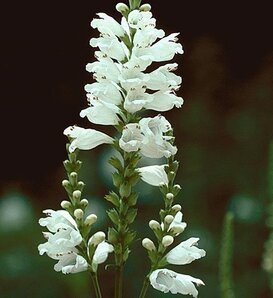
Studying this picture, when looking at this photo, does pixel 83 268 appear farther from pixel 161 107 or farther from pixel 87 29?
pixel 87 29

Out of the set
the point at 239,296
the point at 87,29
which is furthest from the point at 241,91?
the point at 239,296

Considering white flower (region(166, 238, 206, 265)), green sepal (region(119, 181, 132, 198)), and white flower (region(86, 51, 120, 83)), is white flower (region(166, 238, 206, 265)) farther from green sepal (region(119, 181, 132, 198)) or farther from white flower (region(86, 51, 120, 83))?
white flower (region(86, 51, 120, 83))

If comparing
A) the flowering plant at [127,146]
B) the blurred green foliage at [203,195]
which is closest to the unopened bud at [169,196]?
the flowering plant at [127,146]

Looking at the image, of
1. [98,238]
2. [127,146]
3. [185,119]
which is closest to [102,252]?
[98,238]

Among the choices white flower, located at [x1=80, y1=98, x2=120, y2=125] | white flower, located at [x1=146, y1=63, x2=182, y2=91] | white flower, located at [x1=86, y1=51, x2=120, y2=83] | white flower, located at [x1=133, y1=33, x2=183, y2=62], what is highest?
white flower, located at [x1=133, y1=33, x2=183, y2=62]

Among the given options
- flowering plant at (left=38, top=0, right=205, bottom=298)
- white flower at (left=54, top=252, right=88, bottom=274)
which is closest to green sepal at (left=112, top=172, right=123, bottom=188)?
flowering plant at (left=38, top=0, right=205, bottom=298)

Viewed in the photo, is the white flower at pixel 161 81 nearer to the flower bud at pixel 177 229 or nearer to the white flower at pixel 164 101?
the white flower at pixel 164 101
